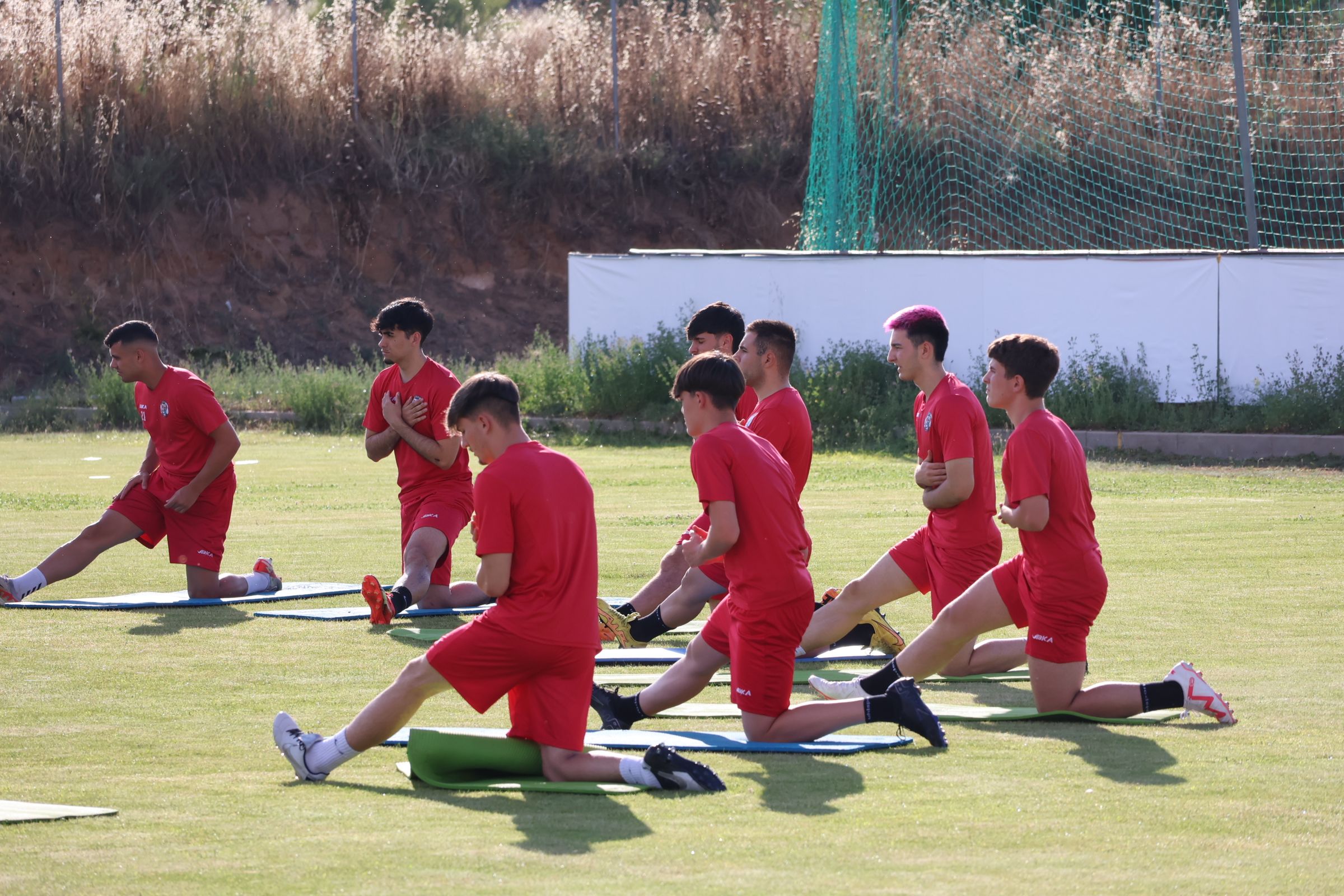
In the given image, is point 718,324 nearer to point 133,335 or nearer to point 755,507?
point 755,507

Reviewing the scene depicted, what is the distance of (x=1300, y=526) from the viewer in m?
14.3

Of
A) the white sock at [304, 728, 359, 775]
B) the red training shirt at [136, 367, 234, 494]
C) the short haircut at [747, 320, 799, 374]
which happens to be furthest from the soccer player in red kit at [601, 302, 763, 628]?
the red training shirt at [136, 367, 234, 494]

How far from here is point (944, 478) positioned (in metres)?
8.39

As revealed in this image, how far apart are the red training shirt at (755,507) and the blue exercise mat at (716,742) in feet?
1.83

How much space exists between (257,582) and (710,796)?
6188 mm

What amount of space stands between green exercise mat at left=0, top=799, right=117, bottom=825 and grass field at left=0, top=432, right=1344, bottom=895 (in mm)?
65

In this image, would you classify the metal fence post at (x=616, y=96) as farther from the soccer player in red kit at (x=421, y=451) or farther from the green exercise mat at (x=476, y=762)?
the green exercise mat at (x=476, y=762)

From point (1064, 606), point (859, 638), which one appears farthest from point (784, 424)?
point (1064, 606)

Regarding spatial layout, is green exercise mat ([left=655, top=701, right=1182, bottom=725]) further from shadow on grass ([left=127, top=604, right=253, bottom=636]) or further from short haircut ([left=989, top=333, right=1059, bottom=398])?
shadow on grass ([left=127, top=604, right=253, bottom=636])

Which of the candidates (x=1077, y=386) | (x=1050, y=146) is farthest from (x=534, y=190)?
(x=1077, y=386)

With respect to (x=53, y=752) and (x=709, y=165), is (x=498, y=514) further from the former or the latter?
(x=709, y=165)

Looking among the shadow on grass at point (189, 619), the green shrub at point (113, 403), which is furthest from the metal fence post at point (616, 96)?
the shadow on grass at point (189, 619)

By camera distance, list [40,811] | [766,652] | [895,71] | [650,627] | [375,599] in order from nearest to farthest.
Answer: [40,811] → [766,652] → [650,627] → [375,599] → [895,71]

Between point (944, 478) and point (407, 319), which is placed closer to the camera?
point (944, 478)
